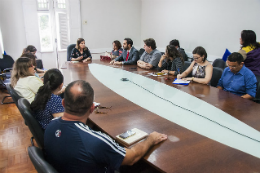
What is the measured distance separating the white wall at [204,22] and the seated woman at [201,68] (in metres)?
1.63

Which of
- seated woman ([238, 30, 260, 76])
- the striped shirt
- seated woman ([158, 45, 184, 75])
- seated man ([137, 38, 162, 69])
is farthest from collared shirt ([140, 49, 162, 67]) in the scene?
the striped shirt

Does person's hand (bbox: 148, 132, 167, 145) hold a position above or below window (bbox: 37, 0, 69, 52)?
below

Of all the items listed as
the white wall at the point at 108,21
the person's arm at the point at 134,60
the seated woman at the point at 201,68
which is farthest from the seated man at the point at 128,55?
the white wall at the point at 108,21

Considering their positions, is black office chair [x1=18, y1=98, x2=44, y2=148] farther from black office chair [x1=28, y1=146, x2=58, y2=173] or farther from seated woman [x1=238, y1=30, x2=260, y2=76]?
seated woman [x1=238, y1=30, x2=260, y2=76]

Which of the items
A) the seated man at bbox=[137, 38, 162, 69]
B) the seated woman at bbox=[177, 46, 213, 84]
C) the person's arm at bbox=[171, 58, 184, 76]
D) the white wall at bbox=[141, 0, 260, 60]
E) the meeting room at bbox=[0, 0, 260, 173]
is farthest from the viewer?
the white wall at bbox=[141, 0, 260, 60]

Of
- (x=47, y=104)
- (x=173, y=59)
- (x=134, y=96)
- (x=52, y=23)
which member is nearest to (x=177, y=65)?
(x=173, y=59)

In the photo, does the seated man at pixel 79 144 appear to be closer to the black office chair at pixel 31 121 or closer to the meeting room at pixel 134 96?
the meeting room at pixel 134 96

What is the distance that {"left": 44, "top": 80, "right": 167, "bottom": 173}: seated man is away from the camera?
1034 millimetres

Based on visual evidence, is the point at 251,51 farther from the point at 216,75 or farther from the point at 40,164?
the point at 40,164

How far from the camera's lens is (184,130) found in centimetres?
154

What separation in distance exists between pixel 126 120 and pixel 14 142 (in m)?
1.91

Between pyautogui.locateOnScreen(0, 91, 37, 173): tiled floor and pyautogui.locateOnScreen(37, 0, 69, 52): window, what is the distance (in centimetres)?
287

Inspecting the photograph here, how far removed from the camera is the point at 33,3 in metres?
5.62

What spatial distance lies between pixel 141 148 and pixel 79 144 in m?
0.39
